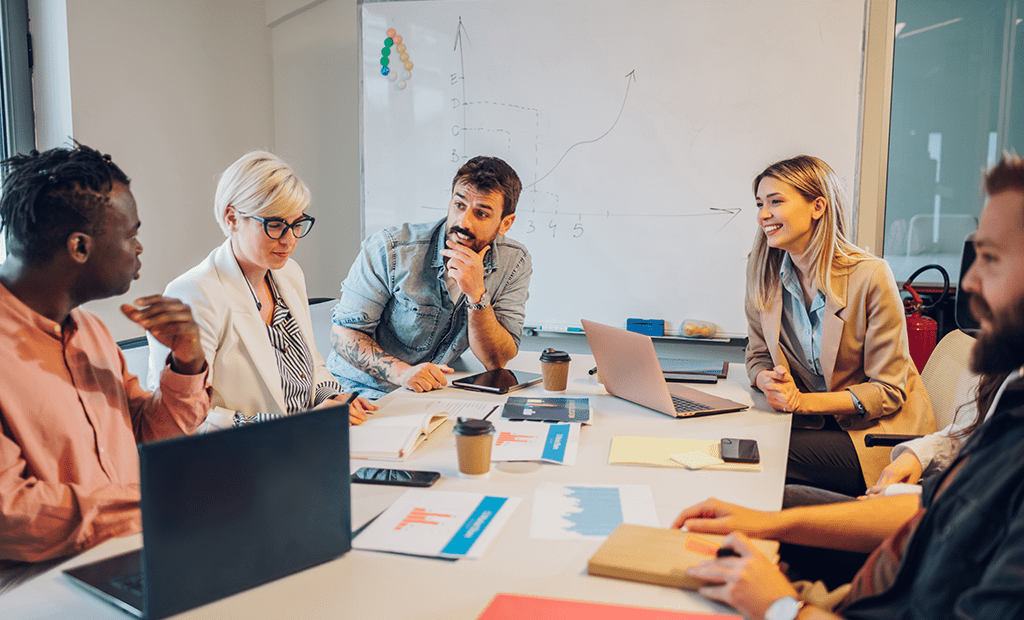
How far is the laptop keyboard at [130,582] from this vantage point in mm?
920

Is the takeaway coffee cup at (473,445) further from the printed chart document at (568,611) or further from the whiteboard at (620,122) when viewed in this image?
the whiteboard at (620,122)

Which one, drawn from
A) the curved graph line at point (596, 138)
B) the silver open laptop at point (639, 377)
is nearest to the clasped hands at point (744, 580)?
the silver open laptop at point (639, 377)

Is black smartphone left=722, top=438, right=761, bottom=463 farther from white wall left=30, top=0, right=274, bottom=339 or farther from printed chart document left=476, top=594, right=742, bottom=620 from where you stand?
white wall left=30, top=0, right=274, bottom=339

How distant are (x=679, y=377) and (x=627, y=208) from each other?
46.0 inches

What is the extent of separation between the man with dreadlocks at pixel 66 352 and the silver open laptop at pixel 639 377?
1.00m

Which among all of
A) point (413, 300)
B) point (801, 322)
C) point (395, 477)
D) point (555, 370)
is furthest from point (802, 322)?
point (395, 477)

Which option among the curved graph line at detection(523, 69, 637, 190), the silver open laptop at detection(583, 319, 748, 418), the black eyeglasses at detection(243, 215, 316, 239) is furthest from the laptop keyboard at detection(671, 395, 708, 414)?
the curved graph line at detection(523, 69, 637, 190)

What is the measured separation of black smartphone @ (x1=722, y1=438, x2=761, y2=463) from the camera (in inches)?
57.1

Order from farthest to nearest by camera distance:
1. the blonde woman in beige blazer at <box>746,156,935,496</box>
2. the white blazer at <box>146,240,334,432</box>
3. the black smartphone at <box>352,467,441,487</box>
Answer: the blonde woman in beige blazer at <box>746,156,935,496</box> → the white blazer at <box>146,240,334,432</box> → the black smartphone at <box>352,467,441,487</box>

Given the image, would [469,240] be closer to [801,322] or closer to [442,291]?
[442,291]

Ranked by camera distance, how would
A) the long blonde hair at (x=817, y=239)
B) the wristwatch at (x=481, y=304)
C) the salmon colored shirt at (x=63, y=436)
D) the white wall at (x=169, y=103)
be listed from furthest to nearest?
the white wall at (x=169, y=103) → the wristwatch at (x=481, y=304) → the long blonde hair at (x=817, y=239) → the salmon colored shirt at (x=63, y=436)

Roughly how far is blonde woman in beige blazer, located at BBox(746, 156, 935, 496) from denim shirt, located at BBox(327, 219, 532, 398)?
0.80 metres

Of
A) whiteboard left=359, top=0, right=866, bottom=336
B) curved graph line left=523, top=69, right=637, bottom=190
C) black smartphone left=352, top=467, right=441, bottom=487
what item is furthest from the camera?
curved graph line left=523, top=69, right=637, bottom=190

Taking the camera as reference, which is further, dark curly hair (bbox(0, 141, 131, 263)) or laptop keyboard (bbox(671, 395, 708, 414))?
laptop keyboard (bbox(671, 395, 708, 414))
